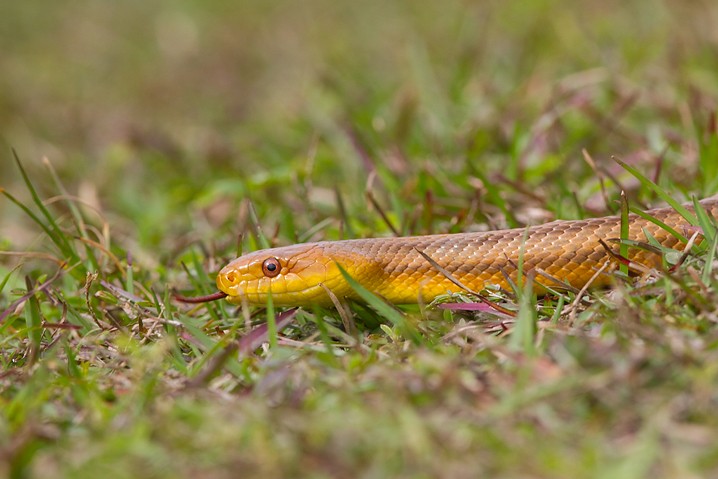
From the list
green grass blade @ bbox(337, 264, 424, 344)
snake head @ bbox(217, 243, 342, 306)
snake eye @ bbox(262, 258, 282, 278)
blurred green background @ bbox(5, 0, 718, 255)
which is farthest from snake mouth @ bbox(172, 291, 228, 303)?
blurred green background @ bbox(5, 0, 718, 255)

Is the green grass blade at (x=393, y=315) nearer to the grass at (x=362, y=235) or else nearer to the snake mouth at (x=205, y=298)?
the grass at (x=362, y=235)

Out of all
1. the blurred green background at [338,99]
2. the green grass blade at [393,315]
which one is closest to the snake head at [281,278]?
the green grass blade at [393,315]

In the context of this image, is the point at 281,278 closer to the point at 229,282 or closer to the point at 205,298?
the point at 229,282

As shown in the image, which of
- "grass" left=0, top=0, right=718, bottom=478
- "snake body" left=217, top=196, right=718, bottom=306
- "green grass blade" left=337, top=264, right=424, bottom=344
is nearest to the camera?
"grass" left=0, top=0, right=718, bottom=478

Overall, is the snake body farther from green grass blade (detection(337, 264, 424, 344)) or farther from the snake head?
green grass blade (detection(337, 264, 424, 344))

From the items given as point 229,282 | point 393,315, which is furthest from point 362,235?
point 393,315

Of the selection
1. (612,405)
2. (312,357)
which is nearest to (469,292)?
(312,357)
